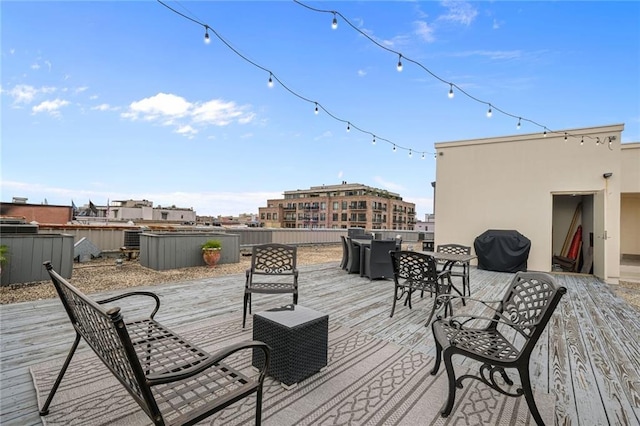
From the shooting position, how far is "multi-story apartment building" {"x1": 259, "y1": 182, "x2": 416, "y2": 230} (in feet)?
164

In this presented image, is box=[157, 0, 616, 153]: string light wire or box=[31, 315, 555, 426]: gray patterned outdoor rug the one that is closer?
box=[31, 315, 555, 426]: gray patterned outdoor rug

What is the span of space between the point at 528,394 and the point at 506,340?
429mm

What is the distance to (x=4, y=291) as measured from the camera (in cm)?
420

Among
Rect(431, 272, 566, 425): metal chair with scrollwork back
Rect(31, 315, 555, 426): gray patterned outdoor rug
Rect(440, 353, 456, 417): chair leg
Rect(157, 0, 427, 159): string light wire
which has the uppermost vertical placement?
Rect(157, 0, 427, 159): string light wire

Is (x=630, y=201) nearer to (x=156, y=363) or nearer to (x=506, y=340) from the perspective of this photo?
(x=506, y=340)

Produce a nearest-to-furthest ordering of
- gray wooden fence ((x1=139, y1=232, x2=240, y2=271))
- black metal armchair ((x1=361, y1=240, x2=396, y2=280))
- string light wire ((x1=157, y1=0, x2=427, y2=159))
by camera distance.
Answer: string light wire ((x1=157, y1=0, x2=427, y2=159)) < black metal armchair ((x1=361, y1=240, x2=396, y2=280)) < gray wooden fence ((x1=139, y1=232, x2=240, y2=271))

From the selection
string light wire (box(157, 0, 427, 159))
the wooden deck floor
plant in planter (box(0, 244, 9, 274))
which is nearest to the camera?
the wooden deck floor

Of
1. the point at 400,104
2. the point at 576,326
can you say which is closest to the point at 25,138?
the point at 400,104

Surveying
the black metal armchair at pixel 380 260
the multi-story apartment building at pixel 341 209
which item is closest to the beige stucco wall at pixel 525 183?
the black metal armchair at pixel 380 260

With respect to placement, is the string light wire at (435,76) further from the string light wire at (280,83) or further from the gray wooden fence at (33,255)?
the gray wooden fence at (33,255)

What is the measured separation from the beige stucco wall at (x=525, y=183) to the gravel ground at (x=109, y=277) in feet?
21.5

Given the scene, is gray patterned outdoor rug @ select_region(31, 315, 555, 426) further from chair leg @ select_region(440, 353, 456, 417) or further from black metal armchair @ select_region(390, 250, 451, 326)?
black metal armchair @ select_region(390, 250, 451, 326)

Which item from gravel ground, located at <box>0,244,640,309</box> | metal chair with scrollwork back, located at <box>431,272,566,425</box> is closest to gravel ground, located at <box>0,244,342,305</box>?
gravel ground, located at <box>0,244,640,309</box>

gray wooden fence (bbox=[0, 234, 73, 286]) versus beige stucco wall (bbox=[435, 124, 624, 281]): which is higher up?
beige stucco wall (bbox=[435, 124, 624, 281])
